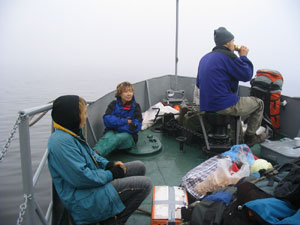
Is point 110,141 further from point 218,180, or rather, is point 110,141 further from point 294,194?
point 294,194

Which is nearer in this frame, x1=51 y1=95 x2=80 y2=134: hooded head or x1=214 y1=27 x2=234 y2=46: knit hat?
x1=51 y1=95 x2=80 y2=134: hooded head

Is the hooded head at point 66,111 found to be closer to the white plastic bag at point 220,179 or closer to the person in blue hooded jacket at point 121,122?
the white plastic bag at point 220,179

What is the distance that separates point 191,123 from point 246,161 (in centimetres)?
147

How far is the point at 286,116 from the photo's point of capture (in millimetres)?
4641

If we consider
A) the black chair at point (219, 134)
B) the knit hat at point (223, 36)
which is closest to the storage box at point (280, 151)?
the black chair at point (219, 134)

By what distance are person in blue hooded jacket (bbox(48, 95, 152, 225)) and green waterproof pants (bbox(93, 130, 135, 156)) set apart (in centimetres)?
150

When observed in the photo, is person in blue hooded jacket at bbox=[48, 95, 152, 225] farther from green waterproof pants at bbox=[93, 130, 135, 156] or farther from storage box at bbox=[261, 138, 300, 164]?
storage box at bbox=[261, 138, 300, 164]

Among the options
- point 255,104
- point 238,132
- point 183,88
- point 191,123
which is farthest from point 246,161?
point 183,88

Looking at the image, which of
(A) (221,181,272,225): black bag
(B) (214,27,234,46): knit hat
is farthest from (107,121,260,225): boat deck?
(B) (214,27,234,46): knit hat

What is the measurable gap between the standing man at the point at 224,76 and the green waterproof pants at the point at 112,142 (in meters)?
1.21

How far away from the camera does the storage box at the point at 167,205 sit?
1875mm

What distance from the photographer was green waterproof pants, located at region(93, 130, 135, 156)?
3.36m

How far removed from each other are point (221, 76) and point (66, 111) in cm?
220

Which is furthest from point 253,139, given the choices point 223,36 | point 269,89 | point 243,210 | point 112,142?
point 243,210
